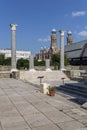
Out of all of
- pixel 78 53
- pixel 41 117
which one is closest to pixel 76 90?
pixel 41 117

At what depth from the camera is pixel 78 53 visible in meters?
88.6

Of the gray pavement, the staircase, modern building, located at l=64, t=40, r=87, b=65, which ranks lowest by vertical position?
the gray pavement

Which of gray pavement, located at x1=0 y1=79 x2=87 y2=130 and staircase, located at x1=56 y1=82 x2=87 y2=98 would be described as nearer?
gray pavement, located at x1=0 y1=79 x2=87 y2=130

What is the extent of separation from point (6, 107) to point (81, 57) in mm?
75233

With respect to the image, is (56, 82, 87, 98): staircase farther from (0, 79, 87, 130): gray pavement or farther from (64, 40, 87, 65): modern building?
(64, 40, 87, 65): modern building

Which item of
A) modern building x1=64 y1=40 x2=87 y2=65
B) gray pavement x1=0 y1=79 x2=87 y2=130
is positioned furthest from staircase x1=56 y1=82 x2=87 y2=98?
modern building x1=64 y1=40 x2=87 y2=65

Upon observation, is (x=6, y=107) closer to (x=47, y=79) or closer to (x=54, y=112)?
(x=54, y=112)

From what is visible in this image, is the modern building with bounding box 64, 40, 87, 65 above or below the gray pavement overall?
above

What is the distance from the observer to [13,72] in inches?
1201

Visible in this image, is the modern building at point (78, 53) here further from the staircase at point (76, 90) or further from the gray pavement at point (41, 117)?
the gray pavement at point (41, 117)

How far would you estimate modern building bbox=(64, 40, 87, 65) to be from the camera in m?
83.9

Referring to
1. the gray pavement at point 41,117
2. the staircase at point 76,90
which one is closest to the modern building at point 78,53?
the staircase at point 76,90

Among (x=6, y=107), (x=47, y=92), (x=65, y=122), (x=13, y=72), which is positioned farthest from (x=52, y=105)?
(x=13, y=72)

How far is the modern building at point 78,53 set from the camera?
275 ft
